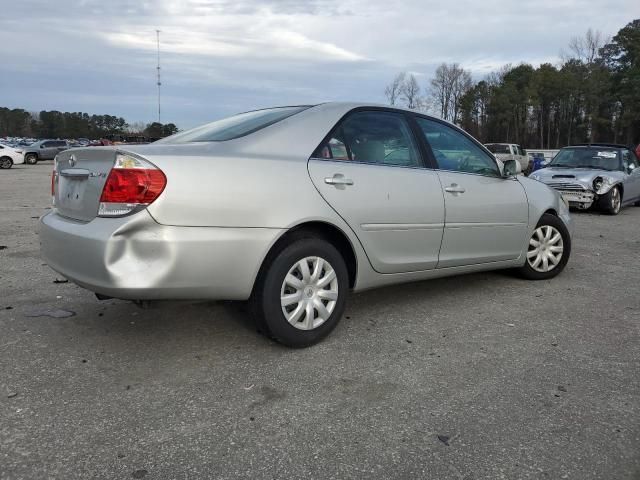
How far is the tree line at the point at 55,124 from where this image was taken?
388 ft

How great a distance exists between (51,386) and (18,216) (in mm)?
7679

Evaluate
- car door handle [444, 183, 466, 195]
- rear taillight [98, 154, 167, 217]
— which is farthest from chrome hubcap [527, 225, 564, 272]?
rear taillight [98, 154, 167, 217]

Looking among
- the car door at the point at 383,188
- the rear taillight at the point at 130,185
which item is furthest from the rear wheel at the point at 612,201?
the rear taillight at the point at 130,185

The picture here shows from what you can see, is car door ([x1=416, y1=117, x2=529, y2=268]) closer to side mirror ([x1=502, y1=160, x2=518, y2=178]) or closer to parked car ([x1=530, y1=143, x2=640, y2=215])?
side mirror ([x1=502, y1=160, x2=518, y2=178])

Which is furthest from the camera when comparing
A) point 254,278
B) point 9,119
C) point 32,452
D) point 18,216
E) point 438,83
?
point 9,119

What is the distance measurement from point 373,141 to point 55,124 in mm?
134702

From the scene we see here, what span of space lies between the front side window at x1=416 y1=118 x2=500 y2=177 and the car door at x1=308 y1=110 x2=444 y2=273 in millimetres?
199

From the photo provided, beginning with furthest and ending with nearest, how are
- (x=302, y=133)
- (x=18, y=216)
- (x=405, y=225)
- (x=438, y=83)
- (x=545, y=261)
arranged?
(x=438, y=83) → (x=18, y=216) → (x=545, y=261) → (x=405, y=225) → (x=302, y=133)

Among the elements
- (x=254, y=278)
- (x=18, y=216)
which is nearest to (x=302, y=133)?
(x=254, y=278)

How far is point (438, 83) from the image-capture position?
273ft

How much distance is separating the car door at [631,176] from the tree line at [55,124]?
118 metres

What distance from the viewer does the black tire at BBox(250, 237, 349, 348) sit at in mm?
3131

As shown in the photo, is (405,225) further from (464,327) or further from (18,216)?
(18,216)

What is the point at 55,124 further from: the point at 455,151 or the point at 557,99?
the point at 455,151
